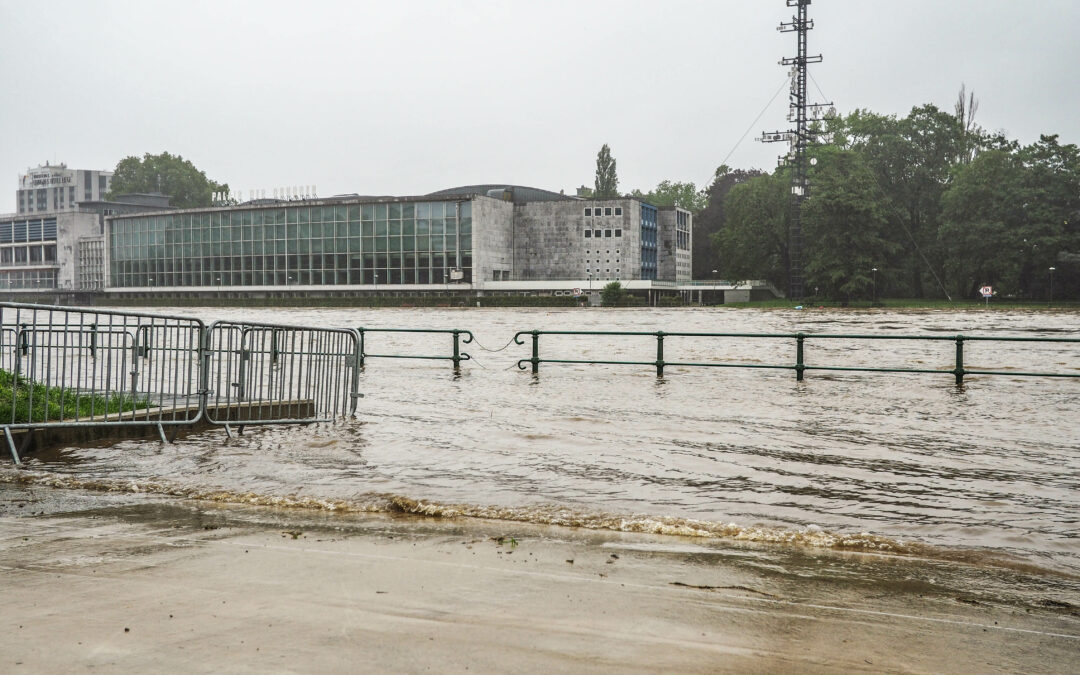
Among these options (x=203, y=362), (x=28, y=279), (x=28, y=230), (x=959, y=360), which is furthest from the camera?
(x=28, y=230)

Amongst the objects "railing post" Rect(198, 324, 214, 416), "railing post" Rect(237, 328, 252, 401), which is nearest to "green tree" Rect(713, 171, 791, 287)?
"railing post" Rect(237, 328, 252, 401)

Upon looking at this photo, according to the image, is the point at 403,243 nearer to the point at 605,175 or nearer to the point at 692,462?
the point at 605,175

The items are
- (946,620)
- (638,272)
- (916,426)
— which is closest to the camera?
(946,620)

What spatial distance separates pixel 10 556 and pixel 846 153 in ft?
315

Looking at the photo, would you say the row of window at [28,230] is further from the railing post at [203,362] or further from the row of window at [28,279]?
the railing post at [203,362]

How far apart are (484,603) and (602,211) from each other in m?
112

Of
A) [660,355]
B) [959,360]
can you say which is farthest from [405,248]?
[959,360]

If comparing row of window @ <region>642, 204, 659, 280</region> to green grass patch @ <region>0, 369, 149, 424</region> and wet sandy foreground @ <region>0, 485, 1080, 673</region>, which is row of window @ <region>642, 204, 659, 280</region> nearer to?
green grass patch @ <region>0, 369, 149, 424</region>

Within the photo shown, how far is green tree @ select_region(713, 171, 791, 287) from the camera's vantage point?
347 ft

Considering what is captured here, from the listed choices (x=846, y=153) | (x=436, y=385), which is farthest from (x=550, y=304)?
(x=436, y=385)

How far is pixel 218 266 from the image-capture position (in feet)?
398

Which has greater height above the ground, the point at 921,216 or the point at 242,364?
the point at 921,216

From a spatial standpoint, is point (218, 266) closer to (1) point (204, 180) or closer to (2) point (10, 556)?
(1) point (204, 180)

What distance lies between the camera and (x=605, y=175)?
13462cm
